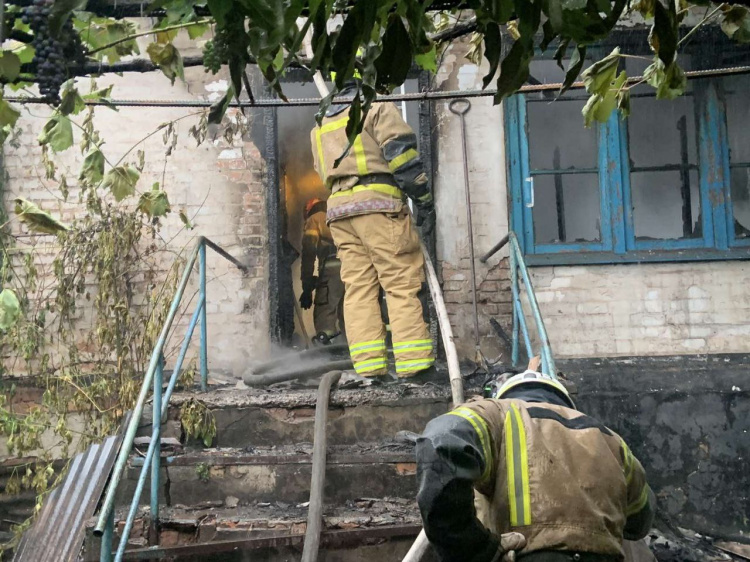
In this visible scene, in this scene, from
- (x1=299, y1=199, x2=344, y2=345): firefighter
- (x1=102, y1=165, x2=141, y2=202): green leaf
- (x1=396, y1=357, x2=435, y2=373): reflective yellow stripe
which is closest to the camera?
(x1=102, y1=165, x2=141, y2=202): green leaf

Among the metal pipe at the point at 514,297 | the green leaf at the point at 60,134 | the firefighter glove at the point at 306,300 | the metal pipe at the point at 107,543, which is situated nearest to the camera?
the green leaf at the point at 60,134

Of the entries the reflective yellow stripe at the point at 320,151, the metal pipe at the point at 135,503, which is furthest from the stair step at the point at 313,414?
the reflective yellow stripe at the point at 320,151

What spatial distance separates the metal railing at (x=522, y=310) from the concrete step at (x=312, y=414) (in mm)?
658

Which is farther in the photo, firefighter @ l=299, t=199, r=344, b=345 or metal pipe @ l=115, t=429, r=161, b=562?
firefighter @ l=299, t=199, r=344, b=345

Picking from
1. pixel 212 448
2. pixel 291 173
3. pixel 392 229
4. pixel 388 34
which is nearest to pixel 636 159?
pixel 392 229

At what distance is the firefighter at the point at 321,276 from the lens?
7.07 meters

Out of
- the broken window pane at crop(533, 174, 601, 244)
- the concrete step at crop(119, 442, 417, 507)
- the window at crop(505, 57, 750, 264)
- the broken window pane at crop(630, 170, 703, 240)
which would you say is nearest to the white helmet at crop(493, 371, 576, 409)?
the concrete step at crop(119, 442, 417, 507)

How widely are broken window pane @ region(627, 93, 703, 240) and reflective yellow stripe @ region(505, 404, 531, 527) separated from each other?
421 centimetres

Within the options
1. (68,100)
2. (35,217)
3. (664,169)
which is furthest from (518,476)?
(664,169)

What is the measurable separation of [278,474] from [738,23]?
10.5ft

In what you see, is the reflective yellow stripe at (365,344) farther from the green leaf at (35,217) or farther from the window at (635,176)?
the green leaf at (35,217)

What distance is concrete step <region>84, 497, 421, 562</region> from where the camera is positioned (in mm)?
3715

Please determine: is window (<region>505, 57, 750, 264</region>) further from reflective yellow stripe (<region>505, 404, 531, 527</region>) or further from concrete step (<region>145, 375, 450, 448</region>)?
reflective yellow stripe (<region>505, 404, 531, 527</region>)

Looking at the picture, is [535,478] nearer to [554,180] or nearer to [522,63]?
[522,63]
